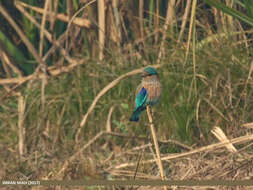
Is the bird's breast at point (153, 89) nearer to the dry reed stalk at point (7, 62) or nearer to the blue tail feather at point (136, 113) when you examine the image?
the blue tail feather at point (136, 113)

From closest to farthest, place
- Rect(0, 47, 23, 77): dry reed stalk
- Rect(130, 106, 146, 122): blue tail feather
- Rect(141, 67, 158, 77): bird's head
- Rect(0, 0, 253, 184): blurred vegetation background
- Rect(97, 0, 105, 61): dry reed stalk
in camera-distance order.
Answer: Rect(141, 67, 158, 77): bird's head, Rect(130, 106, 146, 122): blue tail feather, Rect(0, 0, 253, 184): blurred vegetation background, Rect(97, 0, 105, 61): dry reed stalk, Rect(0, 47, 23, 77): dry reed stalk

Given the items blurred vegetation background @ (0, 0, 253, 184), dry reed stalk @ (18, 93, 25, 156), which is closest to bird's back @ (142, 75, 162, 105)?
blurred vegetation background @ (0, 0, 253, 184)

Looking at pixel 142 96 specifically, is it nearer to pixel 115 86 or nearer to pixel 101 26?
pixel 115 86

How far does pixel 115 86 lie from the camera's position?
361cm

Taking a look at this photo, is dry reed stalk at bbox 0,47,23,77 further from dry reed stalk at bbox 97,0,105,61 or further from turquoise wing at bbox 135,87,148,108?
turquoise wing at bbox 135,87,148,108

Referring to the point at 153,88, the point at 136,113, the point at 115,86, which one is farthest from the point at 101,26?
the point at 153,88

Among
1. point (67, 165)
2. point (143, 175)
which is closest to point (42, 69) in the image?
point (67, 165)

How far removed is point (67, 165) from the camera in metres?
2.81

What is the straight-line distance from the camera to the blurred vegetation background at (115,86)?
10.1 feet

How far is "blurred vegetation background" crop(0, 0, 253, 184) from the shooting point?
3.09m

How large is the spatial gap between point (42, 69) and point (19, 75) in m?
0.30

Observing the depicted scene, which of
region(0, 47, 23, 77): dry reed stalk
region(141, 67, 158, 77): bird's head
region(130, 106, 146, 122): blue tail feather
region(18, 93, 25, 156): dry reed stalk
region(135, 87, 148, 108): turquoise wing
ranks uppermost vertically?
region(141, 67, 158, 77): bird's head

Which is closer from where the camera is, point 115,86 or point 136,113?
point 136,113

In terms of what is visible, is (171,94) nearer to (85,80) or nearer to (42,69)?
(85,80)
